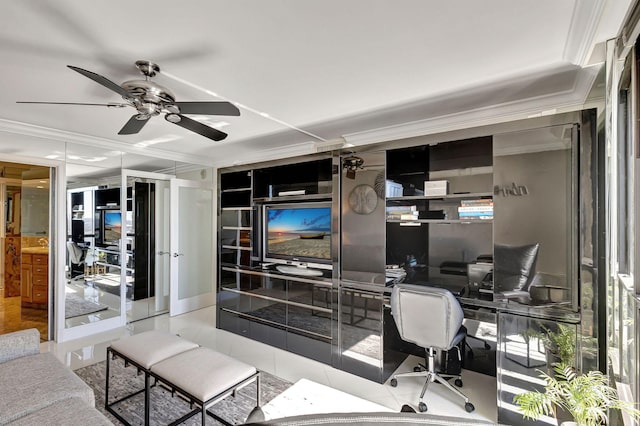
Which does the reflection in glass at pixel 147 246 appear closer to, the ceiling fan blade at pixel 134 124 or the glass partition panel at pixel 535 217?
the ceiling fan blade at pixel 134 124

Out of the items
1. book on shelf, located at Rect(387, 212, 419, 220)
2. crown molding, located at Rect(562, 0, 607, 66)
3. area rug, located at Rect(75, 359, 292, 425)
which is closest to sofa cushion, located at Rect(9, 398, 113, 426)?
area rug, located at Rect(75, 359, 292, 425)

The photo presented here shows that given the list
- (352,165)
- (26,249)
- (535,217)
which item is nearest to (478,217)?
(535,217)

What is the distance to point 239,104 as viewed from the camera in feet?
8.49

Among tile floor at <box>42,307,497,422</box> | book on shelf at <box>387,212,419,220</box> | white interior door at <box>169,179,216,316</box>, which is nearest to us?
tile floor at <box>42,307,497,422</box>

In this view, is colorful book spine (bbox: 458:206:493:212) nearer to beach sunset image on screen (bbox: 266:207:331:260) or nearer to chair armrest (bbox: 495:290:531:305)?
chair armrest (bbox: 495:290:531:305)

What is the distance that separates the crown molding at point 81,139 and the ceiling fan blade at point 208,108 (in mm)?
2516

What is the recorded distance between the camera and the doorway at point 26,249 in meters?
3.95

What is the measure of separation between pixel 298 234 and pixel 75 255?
9.46 ft

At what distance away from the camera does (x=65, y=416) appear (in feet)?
4.80

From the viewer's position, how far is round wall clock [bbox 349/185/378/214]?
2.88m

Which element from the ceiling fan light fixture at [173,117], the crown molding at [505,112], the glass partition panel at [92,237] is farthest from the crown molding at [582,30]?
the glass partition panel at [92,237]

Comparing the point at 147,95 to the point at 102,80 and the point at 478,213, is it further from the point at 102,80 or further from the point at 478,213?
the point at 478,213

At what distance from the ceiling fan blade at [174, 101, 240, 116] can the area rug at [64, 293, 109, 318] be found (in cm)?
326

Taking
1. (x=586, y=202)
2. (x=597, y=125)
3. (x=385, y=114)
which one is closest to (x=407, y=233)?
(x=385, y=114)
